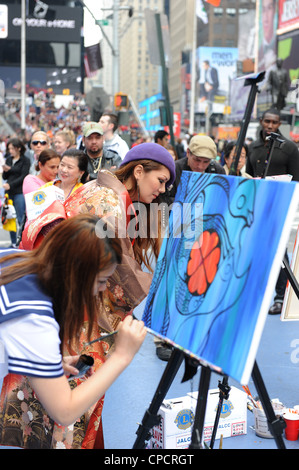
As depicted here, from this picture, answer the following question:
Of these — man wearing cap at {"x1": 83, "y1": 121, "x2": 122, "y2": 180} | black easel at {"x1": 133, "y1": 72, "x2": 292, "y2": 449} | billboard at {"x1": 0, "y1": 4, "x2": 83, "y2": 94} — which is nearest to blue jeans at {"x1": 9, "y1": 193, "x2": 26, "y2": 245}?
man wearing cap at {"x1": 83, "y1": 121, "x2": 122, "y2": 180}

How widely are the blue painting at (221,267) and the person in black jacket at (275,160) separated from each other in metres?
3.46

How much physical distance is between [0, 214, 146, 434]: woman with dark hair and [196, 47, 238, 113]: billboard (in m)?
69.3

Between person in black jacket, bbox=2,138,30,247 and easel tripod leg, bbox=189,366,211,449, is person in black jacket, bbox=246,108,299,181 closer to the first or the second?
easel tripod leg, bbox=189,366,211,449

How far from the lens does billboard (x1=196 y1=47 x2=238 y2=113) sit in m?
71.2

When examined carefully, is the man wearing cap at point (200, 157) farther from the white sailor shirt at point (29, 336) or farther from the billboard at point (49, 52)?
the billboard at point (49, 52)

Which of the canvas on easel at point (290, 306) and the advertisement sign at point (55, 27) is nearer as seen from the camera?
the canvas on easel at point (290, 306)

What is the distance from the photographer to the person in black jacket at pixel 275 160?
19.1ft

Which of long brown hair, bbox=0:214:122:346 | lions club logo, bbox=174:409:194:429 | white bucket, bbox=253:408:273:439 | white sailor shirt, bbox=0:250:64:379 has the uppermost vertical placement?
long brown hair, bbox=0:214:122:346

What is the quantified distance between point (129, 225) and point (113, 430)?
4.62 feet

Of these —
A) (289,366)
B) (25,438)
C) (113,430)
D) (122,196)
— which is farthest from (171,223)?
(289,366)

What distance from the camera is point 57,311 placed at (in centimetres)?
204

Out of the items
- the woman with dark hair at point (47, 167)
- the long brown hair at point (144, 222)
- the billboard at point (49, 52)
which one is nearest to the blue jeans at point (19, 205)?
the woman with dark hair at point (47, 167)

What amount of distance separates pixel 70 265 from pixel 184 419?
1600 mm

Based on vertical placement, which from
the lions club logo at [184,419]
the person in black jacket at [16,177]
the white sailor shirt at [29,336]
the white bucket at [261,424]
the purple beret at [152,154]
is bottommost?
the white bucket at [261,424]
